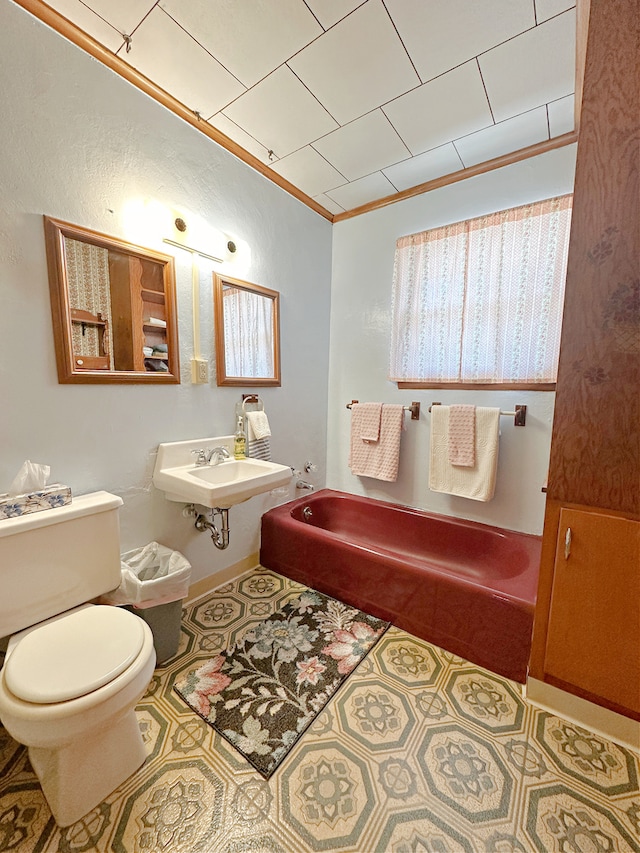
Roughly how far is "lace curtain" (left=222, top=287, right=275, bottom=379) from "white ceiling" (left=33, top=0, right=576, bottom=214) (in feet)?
2.58

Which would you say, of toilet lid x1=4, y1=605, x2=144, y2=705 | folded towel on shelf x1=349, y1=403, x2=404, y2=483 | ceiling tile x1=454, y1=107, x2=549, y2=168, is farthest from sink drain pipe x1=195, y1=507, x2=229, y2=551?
ceiling tile x1=454, y1=107, x2=549, y2=168

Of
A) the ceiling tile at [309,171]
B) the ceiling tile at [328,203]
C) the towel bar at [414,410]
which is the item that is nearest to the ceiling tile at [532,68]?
the ceiling tile at [309,171]

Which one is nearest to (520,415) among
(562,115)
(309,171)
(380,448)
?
(380,448)

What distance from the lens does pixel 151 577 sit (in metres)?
1.57

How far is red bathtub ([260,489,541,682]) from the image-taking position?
4.66 feet

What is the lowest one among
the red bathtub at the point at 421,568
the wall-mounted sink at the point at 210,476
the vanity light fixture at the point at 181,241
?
the red bathtub at the point at 421,568

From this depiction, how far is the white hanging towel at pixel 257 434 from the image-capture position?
2.01 m

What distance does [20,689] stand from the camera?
0.86 m

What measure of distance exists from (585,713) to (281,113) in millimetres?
2759

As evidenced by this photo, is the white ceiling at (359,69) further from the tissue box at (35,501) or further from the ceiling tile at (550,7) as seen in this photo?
the tissue box at (35,501)

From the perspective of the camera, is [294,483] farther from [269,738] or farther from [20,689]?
[20,689]

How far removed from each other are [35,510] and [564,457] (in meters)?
1.83

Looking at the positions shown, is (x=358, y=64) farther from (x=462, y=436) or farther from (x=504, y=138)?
(x=462, y=436)

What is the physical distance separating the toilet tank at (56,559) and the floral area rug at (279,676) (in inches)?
22.1
